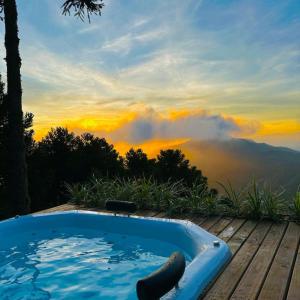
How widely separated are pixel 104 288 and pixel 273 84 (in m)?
4.29

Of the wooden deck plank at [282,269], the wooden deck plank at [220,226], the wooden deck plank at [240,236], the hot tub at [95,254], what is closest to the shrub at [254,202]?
the wooden deck plank at [240,236]

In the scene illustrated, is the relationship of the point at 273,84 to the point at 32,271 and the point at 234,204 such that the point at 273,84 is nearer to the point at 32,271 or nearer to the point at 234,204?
the point at 234,204

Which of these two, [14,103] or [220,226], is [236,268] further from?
[14,103]

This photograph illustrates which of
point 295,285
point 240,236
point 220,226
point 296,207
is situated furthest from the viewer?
point 296,207

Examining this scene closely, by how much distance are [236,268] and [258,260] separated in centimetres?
35

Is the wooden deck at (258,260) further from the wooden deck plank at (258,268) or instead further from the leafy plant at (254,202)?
the leafy plant at (254,202)

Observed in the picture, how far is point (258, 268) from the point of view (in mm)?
3801

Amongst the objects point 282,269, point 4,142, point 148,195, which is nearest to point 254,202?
point 148,195

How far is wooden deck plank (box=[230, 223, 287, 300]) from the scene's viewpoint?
322 centimetres

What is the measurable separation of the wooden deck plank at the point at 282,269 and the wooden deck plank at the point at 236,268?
257 millimetres

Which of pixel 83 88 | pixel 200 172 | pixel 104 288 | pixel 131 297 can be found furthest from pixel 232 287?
pixel 200 172

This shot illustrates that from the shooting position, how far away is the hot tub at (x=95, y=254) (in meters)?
4.06

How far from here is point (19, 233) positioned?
19.8ft

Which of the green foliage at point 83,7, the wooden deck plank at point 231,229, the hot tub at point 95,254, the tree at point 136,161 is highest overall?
the green foliage at point 83,7
